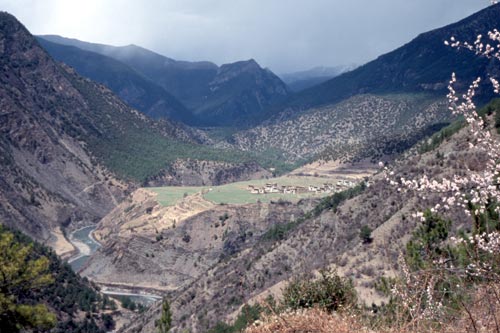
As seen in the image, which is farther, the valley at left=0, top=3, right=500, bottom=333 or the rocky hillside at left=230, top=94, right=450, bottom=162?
the rocky hillside at left=230, top=94, right=450, bottom=162

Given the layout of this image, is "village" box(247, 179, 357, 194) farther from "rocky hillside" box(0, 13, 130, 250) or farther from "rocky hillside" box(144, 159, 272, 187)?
"rocky hillside" box(144, 159, 272, 187)

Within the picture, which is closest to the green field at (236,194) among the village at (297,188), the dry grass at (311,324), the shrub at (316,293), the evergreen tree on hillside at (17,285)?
the village at (297,188)

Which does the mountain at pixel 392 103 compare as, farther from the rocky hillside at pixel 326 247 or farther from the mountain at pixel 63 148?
the rocky hillside at pixel 326 247

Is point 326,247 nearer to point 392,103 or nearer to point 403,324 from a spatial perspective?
point 403,324

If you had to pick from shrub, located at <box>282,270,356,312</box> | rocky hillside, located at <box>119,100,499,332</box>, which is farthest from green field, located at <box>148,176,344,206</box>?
shrub, located at <box>282,270,356,312</box>

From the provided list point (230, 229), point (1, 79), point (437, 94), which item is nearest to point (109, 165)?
point (1, 79)

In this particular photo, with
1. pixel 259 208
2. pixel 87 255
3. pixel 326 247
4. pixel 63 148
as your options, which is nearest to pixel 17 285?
pixel 326 247
